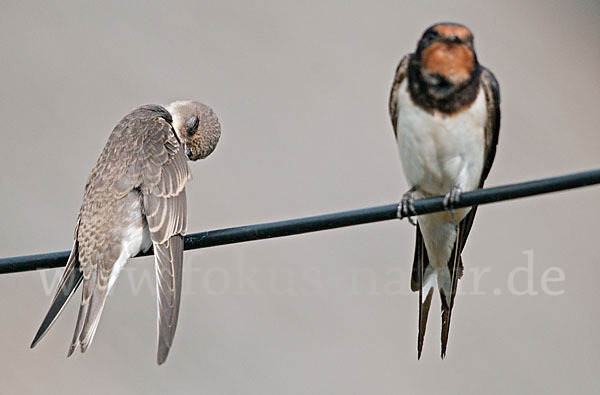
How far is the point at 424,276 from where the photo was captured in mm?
5859

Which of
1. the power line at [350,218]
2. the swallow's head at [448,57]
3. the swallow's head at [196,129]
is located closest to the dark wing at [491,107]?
the swallow's head at [448,57]

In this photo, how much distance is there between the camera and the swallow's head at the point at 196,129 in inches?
267

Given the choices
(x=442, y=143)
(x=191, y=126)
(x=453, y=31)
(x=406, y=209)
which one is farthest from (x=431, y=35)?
(x=191, y=126)

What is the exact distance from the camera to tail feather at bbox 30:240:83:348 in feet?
16.0

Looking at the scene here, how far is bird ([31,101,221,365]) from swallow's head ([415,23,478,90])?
155cm

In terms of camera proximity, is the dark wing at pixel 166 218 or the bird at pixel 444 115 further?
the bird at pixel 444 115

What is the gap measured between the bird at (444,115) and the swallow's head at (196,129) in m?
1.72

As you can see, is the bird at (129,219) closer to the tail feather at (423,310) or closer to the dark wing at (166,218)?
the dark wing at (166,218)

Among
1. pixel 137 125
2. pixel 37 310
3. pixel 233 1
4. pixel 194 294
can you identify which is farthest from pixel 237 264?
pixel 137 125

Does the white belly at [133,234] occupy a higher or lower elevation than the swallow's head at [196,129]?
lower

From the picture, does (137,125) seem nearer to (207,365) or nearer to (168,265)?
(168,265)

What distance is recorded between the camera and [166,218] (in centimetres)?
545

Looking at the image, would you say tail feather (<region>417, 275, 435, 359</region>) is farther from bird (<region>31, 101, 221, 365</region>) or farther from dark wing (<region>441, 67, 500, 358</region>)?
bird (<region>31, 101, 221, 365</region>)

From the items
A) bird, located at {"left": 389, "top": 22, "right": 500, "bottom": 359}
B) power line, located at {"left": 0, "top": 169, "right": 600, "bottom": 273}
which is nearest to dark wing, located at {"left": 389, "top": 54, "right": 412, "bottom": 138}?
bird, located at {"left": 389, "top": 22, "right": 500, "bottom": 359}
